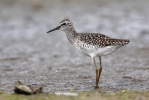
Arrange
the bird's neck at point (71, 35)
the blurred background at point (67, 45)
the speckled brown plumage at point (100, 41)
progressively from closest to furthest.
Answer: the speckled brown plumage at point (100, 41) → the bird's neck at point (71, 35) → the blurred background at point (67, 45)

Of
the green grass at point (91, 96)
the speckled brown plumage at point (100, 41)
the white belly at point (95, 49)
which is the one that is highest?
the speckled brown plumage at point (100, 41)

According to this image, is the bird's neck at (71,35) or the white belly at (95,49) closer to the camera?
the white belly at (95,49)

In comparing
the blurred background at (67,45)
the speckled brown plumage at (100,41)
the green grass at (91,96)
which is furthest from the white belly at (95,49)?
the green grass at (91,96)

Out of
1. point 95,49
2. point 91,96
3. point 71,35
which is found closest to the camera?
point 91,96

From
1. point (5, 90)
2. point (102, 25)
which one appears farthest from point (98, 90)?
point (102, 25)

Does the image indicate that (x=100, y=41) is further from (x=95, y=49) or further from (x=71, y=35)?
(x=71, y=35)

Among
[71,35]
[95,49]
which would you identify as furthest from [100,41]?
[71,35]

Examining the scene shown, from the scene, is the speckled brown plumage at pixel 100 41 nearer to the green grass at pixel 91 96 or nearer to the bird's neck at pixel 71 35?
the bird's neck at pixel 71 35

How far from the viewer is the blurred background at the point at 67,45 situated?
10.7 metres

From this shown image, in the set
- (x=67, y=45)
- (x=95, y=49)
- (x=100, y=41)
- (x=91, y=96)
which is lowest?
(x=91, y=96)

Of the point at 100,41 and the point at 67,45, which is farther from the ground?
the point at 67,45

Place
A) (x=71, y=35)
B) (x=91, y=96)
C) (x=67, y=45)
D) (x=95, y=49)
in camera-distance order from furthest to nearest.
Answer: (x=67, y=45), (x=71, y=35), (x=95, y=49), (x=91, y=96)

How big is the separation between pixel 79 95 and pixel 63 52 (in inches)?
240

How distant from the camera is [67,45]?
1535 centimetres
